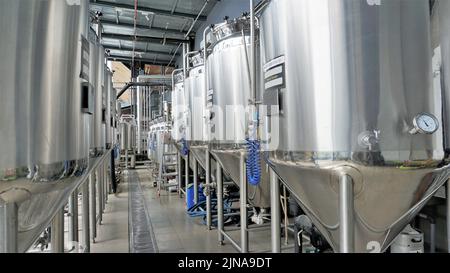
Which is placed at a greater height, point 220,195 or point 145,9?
point 145,9

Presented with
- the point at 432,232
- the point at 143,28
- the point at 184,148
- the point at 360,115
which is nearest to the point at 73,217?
the point at 360,115

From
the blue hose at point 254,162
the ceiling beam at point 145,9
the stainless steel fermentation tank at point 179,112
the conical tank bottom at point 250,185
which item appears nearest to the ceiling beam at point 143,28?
the ceiling beam at point 145,9

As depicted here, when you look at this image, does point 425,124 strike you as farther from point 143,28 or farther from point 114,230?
point 143,28

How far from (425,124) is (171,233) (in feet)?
8.56

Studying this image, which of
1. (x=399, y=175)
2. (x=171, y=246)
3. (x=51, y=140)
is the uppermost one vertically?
(x=51, y=140)

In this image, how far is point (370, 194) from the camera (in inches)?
Answer: 41.3

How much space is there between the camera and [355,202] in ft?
3.44

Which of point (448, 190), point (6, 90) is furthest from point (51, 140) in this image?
point (448, 190)

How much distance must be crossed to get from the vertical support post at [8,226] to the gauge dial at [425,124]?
45.8 inches

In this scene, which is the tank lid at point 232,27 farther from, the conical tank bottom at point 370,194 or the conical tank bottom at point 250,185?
the conical tank bottom at point 370,194

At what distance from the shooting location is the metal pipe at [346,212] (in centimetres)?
101
